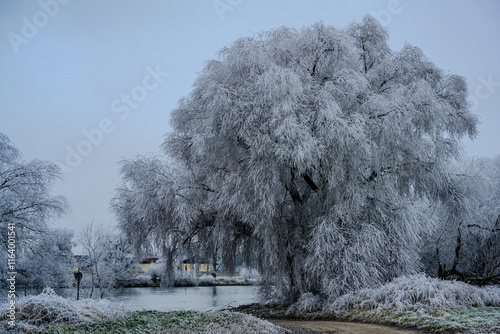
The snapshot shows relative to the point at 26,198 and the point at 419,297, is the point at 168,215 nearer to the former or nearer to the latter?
the point at 26,198

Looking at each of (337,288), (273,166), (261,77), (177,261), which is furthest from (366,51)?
(177,261)

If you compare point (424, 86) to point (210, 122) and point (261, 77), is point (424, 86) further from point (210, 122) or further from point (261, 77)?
point (210, 122)

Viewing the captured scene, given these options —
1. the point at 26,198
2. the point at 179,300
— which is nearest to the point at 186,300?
the point at 179,300

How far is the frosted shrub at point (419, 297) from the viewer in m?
7.78

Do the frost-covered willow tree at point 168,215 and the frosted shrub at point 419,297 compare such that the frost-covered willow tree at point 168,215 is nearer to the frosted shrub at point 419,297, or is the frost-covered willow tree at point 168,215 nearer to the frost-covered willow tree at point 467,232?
the frosted shrub at point 419,297

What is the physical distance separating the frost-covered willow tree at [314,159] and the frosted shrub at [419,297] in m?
0.56

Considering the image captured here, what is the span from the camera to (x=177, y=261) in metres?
13.5

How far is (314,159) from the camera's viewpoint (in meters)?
9.53

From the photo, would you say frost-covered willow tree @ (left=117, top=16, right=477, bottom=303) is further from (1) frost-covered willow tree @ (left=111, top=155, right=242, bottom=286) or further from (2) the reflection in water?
(2) the reflection in water

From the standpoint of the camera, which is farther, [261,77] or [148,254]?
[148,254]

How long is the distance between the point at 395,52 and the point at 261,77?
5.76 metres

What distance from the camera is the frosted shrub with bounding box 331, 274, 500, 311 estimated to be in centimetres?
778

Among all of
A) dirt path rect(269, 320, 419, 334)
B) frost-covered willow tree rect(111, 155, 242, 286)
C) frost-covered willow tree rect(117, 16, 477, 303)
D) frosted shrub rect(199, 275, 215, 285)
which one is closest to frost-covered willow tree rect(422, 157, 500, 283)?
frost-covered willow tree rect(117, 16, 477, 303)

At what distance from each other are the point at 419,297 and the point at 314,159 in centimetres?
354
